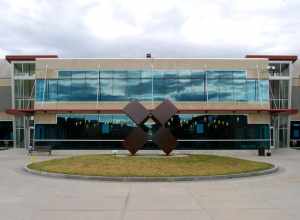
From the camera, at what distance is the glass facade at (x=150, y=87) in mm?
42500

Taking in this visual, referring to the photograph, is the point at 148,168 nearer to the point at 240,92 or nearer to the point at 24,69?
the point at 240,92

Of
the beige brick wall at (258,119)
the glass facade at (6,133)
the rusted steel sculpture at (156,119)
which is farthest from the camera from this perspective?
the glass facade at (6,133)

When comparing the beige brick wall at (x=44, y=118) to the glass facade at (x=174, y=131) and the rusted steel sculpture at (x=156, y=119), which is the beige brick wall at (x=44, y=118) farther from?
the rusted steel sculpture at (x=156, y=119)

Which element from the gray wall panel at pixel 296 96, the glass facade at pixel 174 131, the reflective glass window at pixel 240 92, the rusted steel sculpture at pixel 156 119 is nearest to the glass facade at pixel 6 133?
the glass facade at pixel 174 131

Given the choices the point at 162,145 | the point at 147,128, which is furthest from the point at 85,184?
the point at 147,128

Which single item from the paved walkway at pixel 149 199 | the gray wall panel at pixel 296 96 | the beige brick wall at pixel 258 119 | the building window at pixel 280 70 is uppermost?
the building window at pixel 280 70

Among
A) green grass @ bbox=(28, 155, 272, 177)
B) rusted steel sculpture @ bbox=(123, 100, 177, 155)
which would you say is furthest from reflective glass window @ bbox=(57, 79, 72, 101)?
green grass @ bbox=(28, 155, 272, 177)

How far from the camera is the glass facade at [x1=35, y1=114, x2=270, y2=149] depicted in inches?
1634

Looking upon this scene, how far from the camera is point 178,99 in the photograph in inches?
1676

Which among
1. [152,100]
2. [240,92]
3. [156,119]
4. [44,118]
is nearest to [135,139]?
[156,119]

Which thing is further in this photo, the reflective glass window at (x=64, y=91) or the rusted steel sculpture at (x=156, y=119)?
the reflective glass window at (x=64, y=91)

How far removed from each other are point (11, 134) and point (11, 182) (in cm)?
3387

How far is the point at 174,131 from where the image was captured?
41.8 metres

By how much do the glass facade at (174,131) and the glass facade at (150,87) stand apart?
1.82 metres
